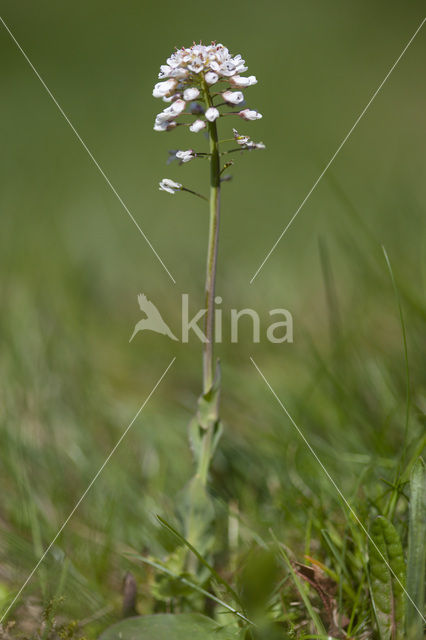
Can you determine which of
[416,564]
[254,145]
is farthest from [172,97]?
[416,564]

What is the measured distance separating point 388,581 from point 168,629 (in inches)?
23.2

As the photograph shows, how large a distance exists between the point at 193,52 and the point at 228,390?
1.85 m

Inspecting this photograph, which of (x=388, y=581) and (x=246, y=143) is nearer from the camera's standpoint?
(x=388, y=581)

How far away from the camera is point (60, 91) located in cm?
867

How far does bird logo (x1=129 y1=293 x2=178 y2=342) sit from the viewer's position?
3631 millimetres

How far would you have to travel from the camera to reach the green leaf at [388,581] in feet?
4.51

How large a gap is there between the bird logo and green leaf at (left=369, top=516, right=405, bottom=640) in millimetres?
2287

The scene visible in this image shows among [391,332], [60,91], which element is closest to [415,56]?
[60,91]

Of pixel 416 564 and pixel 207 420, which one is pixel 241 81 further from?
pixel 416 564

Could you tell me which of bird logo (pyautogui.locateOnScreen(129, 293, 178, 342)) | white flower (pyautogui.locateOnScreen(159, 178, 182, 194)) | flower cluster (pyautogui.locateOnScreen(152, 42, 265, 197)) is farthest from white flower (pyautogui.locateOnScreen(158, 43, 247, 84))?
bird logo (pyautogui.locateOnScreen(129, 293, 178, 342))

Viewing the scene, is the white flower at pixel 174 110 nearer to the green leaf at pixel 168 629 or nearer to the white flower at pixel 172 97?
the white flower at pixel 172 97

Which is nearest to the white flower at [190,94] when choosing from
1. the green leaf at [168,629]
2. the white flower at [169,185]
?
Result: the white flower at [169,185]

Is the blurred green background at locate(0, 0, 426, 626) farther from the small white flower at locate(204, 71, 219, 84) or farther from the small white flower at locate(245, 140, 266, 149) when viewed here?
the small white flower at locate(204, 71, 219, 84)

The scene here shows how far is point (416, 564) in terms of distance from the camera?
1.28 meters
